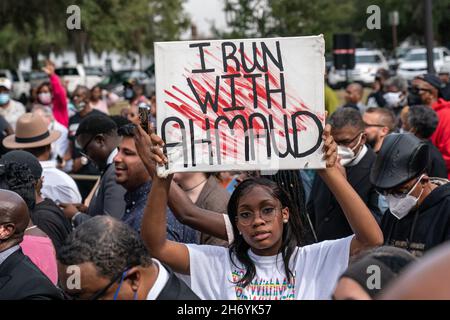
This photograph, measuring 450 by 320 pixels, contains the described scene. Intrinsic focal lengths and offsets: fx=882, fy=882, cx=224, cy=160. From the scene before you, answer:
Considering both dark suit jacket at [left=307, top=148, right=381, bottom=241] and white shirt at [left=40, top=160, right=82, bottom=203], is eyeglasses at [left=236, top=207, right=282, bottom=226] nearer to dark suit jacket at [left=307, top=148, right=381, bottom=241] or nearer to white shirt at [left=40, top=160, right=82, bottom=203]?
dark suit jacket at [left=307, top=148, right=381, bottom=241]

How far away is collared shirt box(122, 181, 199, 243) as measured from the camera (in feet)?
16.3

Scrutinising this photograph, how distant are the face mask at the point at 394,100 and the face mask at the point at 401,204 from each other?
8.89 metres

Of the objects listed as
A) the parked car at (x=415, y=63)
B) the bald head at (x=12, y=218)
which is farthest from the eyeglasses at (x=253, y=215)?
the parked car at (x=415, y=63)

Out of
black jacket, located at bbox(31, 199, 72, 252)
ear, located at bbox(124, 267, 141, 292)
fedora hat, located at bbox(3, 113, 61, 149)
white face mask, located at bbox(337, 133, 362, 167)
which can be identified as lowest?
black jacket, located at bbox(31, 199, 72, 252)

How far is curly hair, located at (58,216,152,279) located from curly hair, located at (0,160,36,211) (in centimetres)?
190

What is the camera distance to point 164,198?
400 centimetres

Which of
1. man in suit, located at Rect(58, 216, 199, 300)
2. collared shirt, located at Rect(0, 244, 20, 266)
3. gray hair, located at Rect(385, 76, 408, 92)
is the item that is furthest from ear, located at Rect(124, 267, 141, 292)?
gray hair, located at Rect(385, 76, 408, 92)

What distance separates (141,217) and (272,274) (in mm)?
1463

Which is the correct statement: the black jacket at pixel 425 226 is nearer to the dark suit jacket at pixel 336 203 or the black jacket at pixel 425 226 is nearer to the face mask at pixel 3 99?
the dark suit jacket at pixel 336 203

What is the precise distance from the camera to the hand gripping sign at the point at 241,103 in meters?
3.85

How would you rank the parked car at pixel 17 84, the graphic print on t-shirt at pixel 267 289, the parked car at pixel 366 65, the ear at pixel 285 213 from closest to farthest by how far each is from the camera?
the graphic print on t-shirt at pixel 267 289 → the ear at pixel 285 213 → the parked car at pixel 17 84 → the parked car at pixel 366 65
